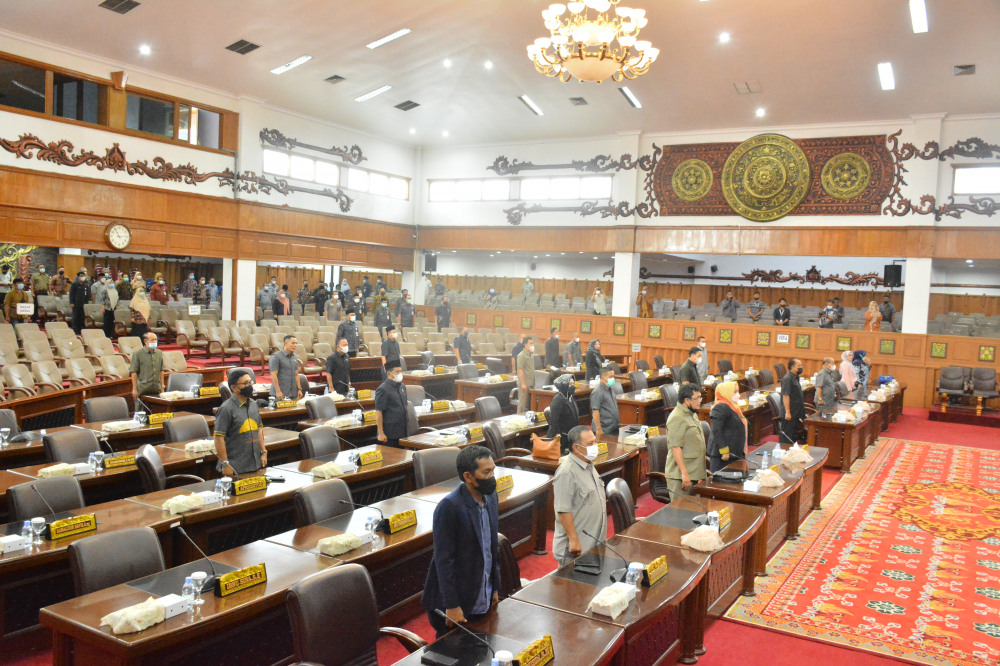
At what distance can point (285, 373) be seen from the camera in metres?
9.13

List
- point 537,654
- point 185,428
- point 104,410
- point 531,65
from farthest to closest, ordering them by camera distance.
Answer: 1. point 531,65
2. point 104,410
3. point 185,428
4. point 537,654

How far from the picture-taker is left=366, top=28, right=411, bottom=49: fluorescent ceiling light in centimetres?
1504

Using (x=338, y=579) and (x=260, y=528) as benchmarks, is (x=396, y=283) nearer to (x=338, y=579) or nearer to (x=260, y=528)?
(x=260, y=528)

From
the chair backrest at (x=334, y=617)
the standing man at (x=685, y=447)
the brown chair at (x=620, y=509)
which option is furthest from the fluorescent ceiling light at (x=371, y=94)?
the chair backrest at (x=334, y=617)

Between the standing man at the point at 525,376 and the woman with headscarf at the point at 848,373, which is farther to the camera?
the woman with headscarf at the point at 848,373

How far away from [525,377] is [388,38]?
336 inches

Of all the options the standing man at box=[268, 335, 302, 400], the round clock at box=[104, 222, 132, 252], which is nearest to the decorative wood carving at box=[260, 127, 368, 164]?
the round clock at box=[104, 222, 132, 252]

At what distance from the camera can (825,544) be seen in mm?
7059

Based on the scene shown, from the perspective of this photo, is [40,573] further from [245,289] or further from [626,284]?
[626,284]

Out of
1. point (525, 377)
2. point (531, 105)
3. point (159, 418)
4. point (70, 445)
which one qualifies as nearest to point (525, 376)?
point (525, 377)

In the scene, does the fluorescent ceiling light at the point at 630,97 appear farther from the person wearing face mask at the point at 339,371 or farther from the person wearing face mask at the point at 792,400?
the person wearing face mask at the point at 339,371

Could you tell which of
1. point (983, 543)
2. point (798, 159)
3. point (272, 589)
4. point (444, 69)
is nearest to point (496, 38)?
point (444, 69)

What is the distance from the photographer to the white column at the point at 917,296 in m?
16.8

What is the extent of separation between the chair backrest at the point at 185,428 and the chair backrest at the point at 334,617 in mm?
4016
